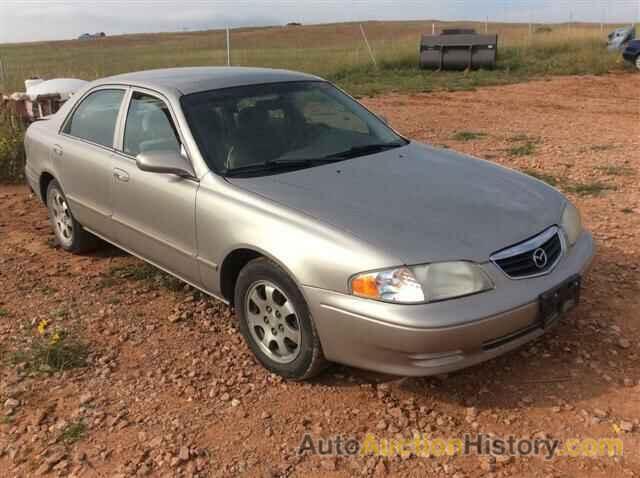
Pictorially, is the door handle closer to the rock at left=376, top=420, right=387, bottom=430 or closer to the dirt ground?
the dirt ground

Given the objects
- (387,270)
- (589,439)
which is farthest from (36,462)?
(589,439)

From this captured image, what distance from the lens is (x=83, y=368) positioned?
364 centimetres

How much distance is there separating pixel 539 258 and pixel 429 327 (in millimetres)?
→ 765

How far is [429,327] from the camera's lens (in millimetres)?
2740

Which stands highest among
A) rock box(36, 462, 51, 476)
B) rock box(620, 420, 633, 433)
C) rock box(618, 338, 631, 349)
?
rock box(618, 338, 631, 349)

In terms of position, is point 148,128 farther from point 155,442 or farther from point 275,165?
point 155,442

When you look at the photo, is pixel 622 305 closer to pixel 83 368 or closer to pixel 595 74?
pixel 83 368

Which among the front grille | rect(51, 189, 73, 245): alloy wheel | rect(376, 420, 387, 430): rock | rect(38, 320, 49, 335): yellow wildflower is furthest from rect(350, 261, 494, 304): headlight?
rect(51, 189, 73, 245): alloy wheel

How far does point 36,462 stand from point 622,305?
137 inches

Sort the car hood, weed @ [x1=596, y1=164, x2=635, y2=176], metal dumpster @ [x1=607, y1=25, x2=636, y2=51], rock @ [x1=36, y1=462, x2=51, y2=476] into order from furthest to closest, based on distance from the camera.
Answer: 1. metal dumpster @ [x1=607, y1=25, x2=636, y2=51]
2. weed @ [x1=596, y1=164, x2=635, y2=176]
3. the car hood
4. rock @ [x1=36, y1=462, x2=51, y2=476]

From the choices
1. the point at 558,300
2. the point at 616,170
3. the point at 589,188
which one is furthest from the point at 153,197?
the point at 616,170

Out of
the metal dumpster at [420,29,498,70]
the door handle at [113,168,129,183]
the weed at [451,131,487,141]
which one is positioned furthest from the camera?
the metal dumpster at [420,29,498,70]

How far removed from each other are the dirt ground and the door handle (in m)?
0.89

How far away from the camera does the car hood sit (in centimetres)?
295
